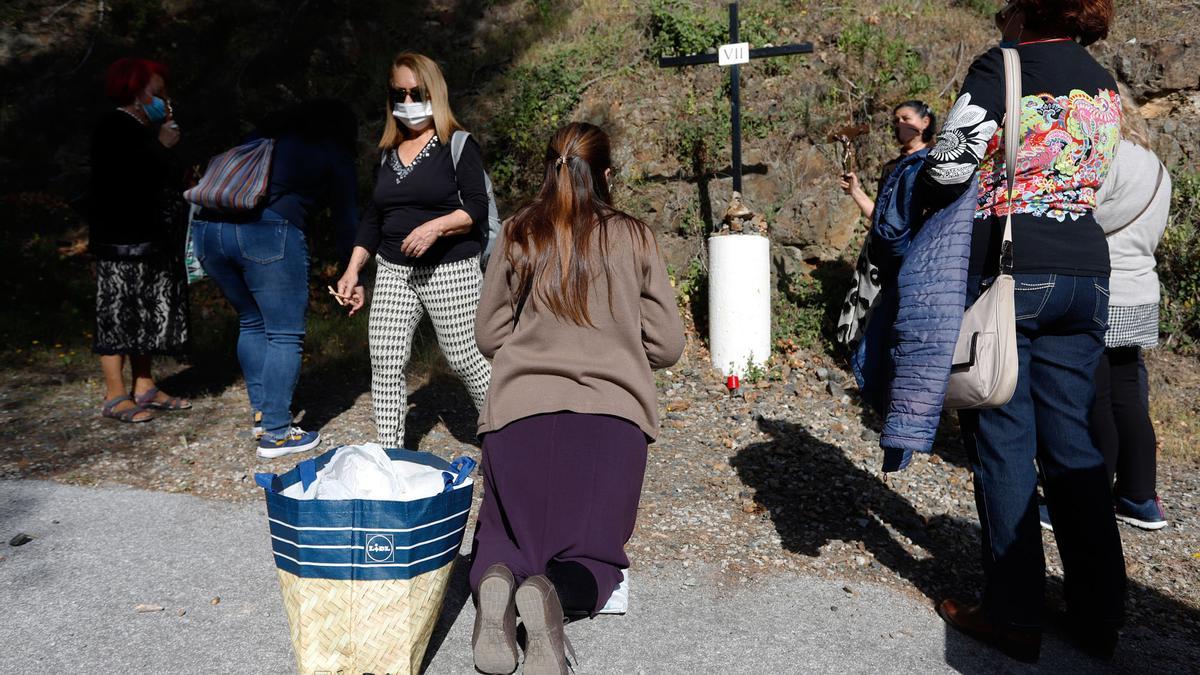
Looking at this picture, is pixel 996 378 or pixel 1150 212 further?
pixel 1150 212

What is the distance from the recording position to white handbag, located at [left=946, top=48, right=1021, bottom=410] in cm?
252

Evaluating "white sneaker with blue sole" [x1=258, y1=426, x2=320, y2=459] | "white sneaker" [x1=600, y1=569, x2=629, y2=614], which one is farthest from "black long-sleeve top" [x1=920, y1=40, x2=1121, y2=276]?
"white sneaker with blue sole" [x1=258, y1=426, x2=320, y2=459]

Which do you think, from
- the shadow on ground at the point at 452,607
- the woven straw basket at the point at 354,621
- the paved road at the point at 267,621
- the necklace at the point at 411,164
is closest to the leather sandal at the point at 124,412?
the paved road at the point at 267,621

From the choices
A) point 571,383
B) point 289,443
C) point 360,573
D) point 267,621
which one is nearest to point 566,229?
point 571,383

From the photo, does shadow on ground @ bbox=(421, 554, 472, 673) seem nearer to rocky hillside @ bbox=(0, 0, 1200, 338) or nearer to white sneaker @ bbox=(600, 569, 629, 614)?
white sneaker @ bbox=(600, 569, 629, 614)

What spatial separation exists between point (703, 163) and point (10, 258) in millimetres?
7517

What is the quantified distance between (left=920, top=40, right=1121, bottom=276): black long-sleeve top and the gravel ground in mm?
1528

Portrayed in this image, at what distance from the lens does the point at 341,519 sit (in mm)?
2359


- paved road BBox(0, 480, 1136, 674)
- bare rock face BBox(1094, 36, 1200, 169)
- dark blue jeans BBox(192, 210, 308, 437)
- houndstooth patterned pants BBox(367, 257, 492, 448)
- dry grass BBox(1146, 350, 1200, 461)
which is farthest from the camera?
bare rock face BBox(1094, 36, 1200, 169)

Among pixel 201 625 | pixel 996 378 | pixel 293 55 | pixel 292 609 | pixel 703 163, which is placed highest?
Result: pixel 293 55

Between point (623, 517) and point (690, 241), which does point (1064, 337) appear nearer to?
point (623, 517)

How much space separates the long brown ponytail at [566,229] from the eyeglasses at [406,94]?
140 cm

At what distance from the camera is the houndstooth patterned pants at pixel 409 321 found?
414 centimetres

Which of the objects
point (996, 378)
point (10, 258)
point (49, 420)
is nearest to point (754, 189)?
point (996, 378)
